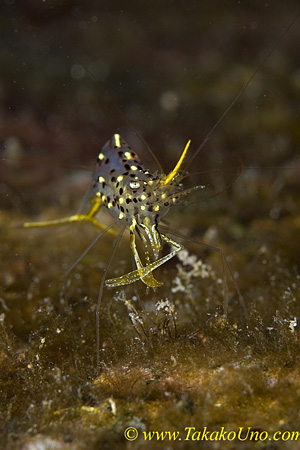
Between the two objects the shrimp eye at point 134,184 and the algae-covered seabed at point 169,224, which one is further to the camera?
the shrimp eye at point 134,184

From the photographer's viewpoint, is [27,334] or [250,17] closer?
[27,334]

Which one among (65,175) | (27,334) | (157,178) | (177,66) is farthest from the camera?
(177,66)

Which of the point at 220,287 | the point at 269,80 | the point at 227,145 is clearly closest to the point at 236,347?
the point at 220,287

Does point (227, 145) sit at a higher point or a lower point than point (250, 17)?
lower

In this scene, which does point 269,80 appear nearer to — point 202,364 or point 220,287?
point 220,287

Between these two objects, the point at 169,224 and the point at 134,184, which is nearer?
the point at 134,184

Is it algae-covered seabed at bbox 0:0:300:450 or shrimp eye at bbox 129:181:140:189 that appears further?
shrimp eye at bbox 129:181:140:189

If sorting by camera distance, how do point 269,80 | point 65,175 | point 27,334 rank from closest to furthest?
point 27,334 → point 65,175 → point 269,80

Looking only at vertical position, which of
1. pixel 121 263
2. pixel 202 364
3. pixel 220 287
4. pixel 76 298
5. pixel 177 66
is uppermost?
pixel 177 66
